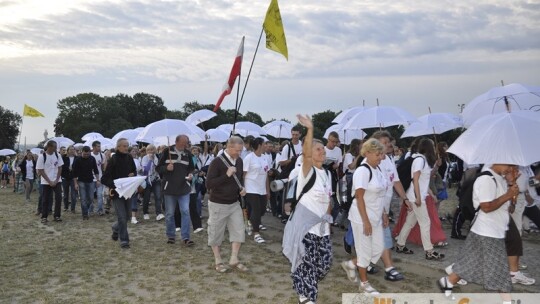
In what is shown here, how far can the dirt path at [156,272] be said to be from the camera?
221 inches

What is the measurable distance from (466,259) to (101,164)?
Result: 1200 cm

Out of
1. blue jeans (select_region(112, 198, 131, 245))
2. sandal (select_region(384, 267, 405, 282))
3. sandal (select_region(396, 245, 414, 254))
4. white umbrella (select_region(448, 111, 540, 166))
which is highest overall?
white umbrella (select_region(448, 111, 540, 166))

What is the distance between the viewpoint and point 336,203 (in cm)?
990

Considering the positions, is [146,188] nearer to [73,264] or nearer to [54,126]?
[73,264]

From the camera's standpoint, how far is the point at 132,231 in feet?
33.2

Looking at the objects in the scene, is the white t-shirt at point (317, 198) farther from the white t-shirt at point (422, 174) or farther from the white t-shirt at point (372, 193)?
the white t-shirt at point (422, 174)

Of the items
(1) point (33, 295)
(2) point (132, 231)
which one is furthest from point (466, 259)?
(2) point (132, 231)

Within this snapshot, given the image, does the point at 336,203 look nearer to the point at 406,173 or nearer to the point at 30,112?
the point at 406,173

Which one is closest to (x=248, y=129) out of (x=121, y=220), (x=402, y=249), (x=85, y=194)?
(x=85, y=194)

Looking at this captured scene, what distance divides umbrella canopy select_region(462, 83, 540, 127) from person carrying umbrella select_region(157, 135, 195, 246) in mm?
4963

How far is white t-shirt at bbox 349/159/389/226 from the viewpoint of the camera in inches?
211

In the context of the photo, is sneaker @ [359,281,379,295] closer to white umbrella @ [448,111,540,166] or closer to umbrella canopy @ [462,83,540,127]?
white umbrella @ [448,111,540,166]

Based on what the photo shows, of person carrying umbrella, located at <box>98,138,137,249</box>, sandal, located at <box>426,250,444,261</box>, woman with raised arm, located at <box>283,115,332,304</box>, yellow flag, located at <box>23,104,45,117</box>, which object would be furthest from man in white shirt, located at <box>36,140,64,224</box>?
yellow flag, located at <box>23,104,45,117</box>

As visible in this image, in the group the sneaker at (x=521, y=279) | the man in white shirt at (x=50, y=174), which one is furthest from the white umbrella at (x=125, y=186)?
the sneaker at (x=521, y=279)
